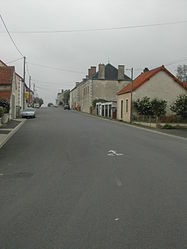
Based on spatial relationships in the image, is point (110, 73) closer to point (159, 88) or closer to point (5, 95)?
point (159, 88)

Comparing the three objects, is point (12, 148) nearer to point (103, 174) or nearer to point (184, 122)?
point (103, 174)

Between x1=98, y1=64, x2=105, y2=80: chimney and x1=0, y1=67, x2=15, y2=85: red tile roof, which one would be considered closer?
x1=0, y1=67, x2=15, y2=85: red tile roof

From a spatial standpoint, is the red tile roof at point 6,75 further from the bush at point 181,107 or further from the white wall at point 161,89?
the bush at point 181,107

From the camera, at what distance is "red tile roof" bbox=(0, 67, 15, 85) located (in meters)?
36.8

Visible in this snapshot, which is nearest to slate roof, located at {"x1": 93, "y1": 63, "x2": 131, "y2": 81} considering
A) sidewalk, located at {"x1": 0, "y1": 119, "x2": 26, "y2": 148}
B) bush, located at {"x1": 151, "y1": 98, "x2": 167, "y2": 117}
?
bush, located at {"x1": 151, "y1": 98, "x2": 167, "y2": 117}

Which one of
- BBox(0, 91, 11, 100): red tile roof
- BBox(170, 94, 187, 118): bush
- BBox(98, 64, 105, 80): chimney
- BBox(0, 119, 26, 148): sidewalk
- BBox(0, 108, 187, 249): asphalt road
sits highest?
BBox(98, 64, 105, 80): chimney

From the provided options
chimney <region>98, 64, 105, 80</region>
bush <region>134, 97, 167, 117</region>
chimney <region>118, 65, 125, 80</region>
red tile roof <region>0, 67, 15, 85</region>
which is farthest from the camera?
chimney <region>118, 65, 125, 80</region>

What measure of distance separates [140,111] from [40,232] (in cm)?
3544

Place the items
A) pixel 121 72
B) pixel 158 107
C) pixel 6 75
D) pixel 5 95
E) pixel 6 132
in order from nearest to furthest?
pixel 6 132
pixel 5 95
pixel 6 75
pixel 158 107
pixel 121 72

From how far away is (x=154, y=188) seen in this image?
24.0 ft

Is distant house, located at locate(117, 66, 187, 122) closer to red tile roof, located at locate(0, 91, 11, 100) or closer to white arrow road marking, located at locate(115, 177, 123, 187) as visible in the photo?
red tile roof, located at locate(0, 91, 11, 100)

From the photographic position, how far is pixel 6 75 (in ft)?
125

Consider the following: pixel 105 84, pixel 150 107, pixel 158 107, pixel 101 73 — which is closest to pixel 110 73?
pixel 101 73

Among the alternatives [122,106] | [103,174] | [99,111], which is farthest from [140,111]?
[103,174]
